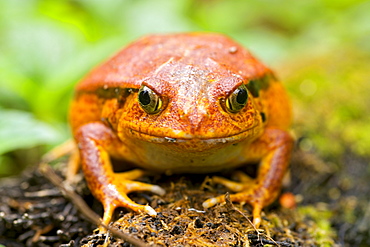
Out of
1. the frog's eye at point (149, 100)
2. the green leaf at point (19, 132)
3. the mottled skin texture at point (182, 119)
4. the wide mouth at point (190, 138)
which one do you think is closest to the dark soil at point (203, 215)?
the mottled skin texture at point (182, 119)

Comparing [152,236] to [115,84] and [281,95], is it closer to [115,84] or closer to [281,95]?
[115,84]

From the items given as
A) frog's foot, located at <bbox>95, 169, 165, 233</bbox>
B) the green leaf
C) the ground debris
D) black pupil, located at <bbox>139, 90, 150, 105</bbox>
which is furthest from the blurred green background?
black pupil, located at <bbox>139, 90, 150, 105</bbox>

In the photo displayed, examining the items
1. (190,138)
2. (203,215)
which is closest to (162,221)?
(203,215)

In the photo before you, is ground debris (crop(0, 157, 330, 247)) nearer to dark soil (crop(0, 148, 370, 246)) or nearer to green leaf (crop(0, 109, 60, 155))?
dark soil (crop(0, 148, 370, 246))

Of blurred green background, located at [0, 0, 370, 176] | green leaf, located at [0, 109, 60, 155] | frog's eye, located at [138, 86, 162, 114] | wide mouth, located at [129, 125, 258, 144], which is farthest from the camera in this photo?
blurred green background, located at [0, 0, 370, 176]

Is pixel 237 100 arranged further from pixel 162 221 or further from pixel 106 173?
pixel 106 173

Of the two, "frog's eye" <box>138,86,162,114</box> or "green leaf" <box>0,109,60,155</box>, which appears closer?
"frog's eye" <box>138,86,162,114</box>

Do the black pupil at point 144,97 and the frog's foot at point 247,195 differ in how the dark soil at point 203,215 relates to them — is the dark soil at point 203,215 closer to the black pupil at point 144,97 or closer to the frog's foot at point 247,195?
the frog's foot at point 247,195
